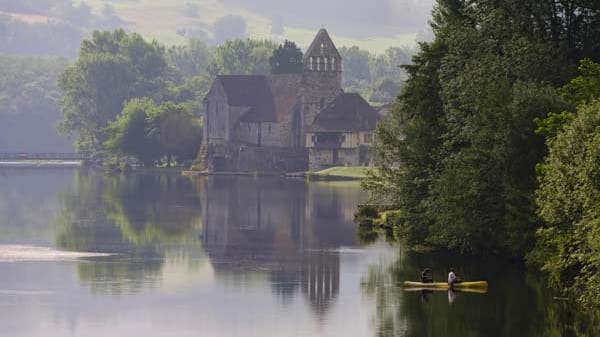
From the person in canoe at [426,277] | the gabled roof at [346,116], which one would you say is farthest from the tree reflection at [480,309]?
the gabled roof at [346,116]

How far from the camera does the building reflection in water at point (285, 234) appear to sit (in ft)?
238

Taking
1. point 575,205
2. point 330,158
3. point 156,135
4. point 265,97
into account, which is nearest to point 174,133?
point 156,135

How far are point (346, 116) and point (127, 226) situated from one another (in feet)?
278

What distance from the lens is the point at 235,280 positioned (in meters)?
72.0

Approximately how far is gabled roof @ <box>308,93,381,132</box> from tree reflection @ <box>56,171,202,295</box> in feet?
90.5

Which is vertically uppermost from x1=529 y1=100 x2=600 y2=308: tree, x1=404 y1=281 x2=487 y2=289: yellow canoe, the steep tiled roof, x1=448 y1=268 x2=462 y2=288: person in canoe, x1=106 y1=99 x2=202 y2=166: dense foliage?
the steep tiled roof

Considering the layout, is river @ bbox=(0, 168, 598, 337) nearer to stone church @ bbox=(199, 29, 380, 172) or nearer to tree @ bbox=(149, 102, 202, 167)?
stone church @ bbox=(199, 29, 380, 172)

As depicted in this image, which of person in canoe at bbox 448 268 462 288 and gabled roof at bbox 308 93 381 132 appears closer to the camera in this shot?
person in canoe at bbox 448 268 462 288

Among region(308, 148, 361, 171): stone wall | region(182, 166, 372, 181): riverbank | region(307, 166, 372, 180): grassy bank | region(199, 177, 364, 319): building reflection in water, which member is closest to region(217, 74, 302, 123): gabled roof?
region(182, 166, 372, 181): riverbank

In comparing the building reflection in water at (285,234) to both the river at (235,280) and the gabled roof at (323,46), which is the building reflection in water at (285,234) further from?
the gabled roof at (323,46)

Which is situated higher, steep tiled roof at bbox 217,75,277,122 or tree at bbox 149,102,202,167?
steep tiled roof at bbox 217,75,277,122

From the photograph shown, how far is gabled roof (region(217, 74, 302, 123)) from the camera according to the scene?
638 feet

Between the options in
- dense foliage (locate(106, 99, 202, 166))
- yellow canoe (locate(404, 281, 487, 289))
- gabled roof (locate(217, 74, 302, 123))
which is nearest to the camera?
yellow canoe (locate(404, 281, 487, 289))

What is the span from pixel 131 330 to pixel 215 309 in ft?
20.3
